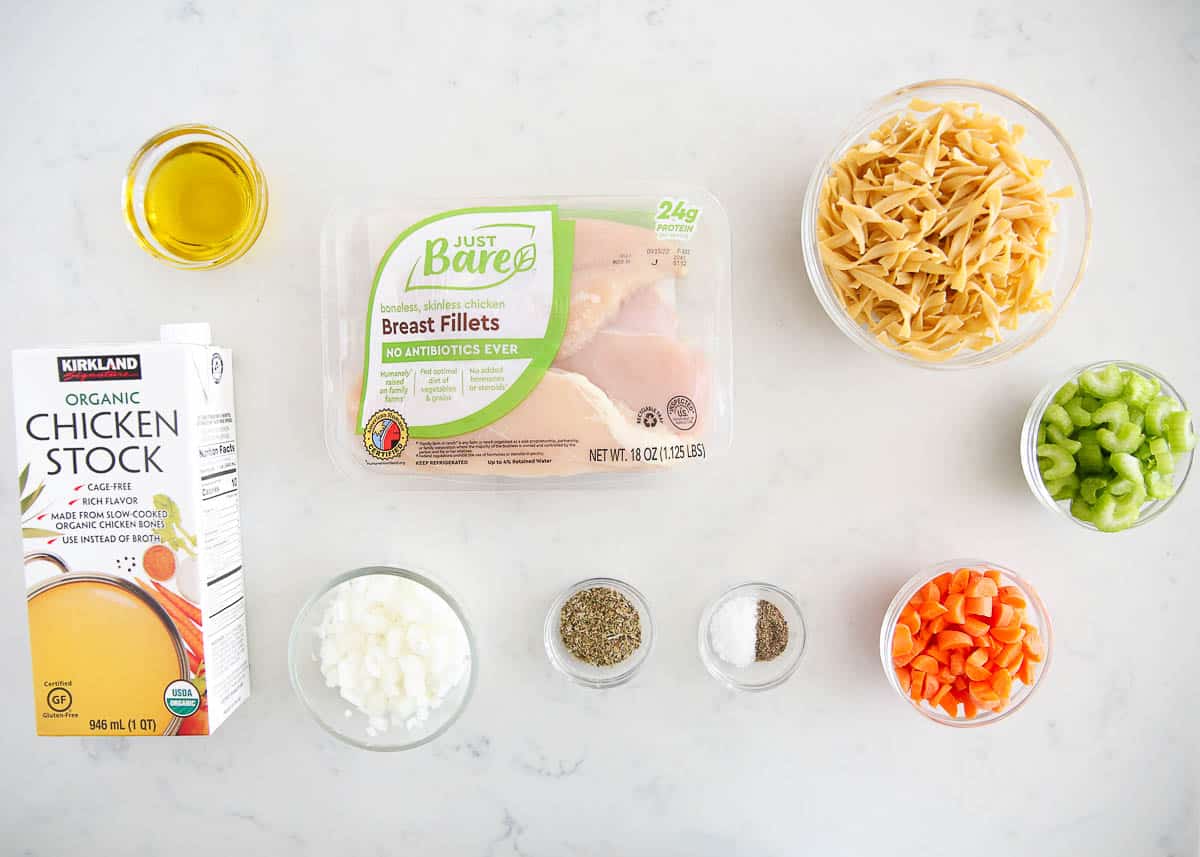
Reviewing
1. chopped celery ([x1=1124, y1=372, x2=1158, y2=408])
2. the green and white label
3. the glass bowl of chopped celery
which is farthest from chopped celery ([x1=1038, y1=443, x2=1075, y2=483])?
the green and white label

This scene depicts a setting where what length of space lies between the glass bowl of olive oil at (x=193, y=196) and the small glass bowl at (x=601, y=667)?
71 centimetres

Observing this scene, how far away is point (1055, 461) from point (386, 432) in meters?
0.92

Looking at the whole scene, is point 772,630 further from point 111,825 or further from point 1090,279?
point 111,825

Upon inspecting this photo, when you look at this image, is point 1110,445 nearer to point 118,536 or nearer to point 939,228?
point 939,228

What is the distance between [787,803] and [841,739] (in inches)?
5.1

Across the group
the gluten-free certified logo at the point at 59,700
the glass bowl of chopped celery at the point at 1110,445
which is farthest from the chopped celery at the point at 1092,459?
the gluten-free certified logo at the point at 59,700

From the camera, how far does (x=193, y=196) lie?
3.49 feet

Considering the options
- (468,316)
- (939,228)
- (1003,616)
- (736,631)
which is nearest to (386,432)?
(468,316)

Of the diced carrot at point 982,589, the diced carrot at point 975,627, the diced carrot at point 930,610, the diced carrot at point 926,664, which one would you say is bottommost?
the diced carrot at point 926,664

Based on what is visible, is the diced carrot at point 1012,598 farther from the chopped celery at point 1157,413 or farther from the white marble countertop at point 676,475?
the chopped celery at point 1157,413

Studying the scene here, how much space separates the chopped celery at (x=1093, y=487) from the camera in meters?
0.98

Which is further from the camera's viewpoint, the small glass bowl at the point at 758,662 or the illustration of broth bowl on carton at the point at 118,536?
the small glass bowl at the point at 758,662

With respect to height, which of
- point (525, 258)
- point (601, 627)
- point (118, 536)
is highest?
point (525, 258)

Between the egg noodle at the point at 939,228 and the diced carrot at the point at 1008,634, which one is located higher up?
the egg noodle at the point at 939,228
